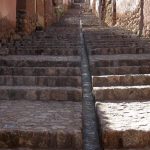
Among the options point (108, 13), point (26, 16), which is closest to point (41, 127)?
point (26, 16)

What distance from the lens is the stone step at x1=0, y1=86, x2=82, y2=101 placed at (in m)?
5.92

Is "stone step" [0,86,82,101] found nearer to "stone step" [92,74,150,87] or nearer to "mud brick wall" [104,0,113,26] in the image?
"stone step" [92,74,150,87]

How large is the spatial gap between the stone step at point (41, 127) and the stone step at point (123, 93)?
18.7 inches

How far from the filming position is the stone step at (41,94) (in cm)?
592

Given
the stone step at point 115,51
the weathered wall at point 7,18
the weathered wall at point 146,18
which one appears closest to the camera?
the stone step at point 115,51

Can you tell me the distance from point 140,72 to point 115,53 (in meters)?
2.58

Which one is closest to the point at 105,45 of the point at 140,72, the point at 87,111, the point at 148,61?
the point at 148,61

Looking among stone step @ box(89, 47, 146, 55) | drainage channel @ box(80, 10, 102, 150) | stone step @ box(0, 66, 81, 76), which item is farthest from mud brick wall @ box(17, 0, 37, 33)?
drainage channel @ box(80, 10, 102, 150)

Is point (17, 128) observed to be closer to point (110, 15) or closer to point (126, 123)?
point (126, 123)

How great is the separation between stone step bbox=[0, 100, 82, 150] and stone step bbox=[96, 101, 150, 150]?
27 centimetres

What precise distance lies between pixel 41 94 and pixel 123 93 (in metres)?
1.14

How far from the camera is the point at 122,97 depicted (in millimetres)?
5801

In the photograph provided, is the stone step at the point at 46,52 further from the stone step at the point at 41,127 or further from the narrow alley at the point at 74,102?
the stone step at the point at 41,127

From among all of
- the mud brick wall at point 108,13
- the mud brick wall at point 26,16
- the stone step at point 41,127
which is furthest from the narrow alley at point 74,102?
the mud brick wall at point 108,13
